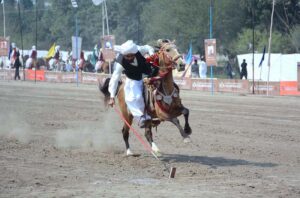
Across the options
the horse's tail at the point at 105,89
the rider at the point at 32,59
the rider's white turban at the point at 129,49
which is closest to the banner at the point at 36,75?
the rider at the point at 32,59

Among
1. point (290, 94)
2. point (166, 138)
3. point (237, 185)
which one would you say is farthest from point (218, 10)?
point (237, 185)

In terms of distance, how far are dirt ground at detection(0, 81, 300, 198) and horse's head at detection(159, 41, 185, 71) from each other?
1770mm

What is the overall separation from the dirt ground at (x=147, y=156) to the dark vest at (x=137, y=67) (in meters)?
1.58

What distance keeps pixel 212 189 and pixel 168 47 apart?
157 inches

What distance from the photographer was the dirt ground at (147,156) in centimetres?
999

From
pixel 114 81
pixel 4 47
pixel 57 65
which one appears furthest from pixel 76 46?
pixel 114 81

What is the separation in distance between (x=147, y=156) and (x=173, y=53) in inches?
87.1

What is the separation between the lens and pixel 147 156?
1411 cm

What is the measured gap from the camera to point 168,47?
43.6ft

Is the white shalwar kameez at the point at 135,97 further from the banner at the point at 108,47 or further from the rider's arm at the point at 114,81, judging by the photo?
the banner at the point at 108,47

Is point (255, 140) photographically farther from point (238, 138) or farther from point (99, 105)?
point (99, 105)

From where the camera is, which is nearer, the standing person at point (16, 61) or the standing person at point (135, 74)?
the standing person at point (135, 74)

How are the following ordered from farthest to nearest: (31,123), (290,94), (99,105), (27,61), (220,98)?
(27,61), (290,94), (220,98), (99,105), (31,123)

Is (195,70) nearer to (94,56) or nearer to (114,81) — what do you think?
(94,56)
